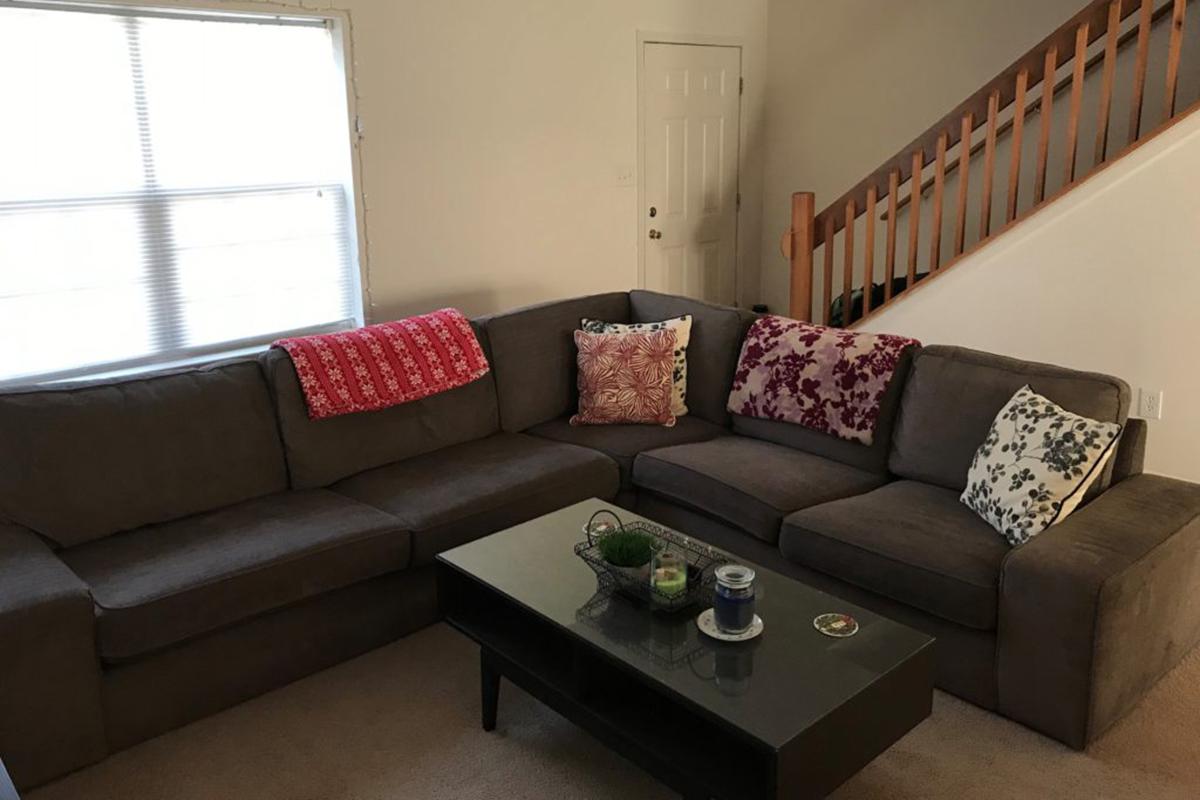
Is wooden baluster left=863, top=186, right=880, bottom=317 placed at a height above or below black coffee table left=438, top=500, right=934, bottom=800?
above

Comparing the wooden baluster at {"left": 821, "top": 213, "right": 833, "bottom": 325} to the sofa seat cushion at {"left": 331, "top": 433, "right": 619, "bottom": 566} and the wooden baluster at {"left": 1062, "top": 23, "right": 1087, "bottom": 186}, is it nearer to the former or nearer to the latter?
the wooden baluster at {"left": 1062, "top": 23, "right": 1087, "bottom": 186}

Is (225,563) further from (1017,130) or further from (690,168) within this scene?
(690,168)

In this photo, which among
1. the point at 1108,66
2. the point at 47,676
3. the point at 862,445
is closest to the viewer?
the point at 47,676

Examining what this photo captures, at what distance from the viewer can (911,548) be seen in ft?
9.22

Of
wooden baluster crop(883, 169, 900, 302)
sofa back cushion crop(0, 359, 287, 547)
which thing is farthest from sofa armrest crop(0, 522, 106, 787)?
wooden baluster crop(883, 169, 900, 302)

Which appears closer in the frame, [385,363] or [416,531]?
[416,531]

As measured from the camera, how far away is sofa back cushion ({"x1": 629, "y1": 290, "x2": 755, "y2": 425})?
13.0ft

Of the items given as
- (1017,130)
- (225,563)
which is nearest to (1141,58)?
(1017,130)

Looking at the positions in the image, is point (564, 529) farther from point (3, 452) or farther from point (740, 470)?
point (3, 452)

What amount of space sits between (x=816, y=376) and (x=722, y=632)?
1.50m

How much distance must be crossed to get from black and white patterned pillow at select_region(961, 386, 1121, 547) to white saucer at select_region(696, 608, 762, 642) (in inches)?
34.1

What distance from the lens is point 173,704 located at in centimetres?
273

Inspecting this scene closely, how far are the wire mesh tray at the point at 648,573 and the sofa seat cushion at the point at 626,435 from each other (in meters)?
0.96

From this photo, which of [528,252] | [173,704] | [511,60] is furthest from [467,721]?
[511,60]
